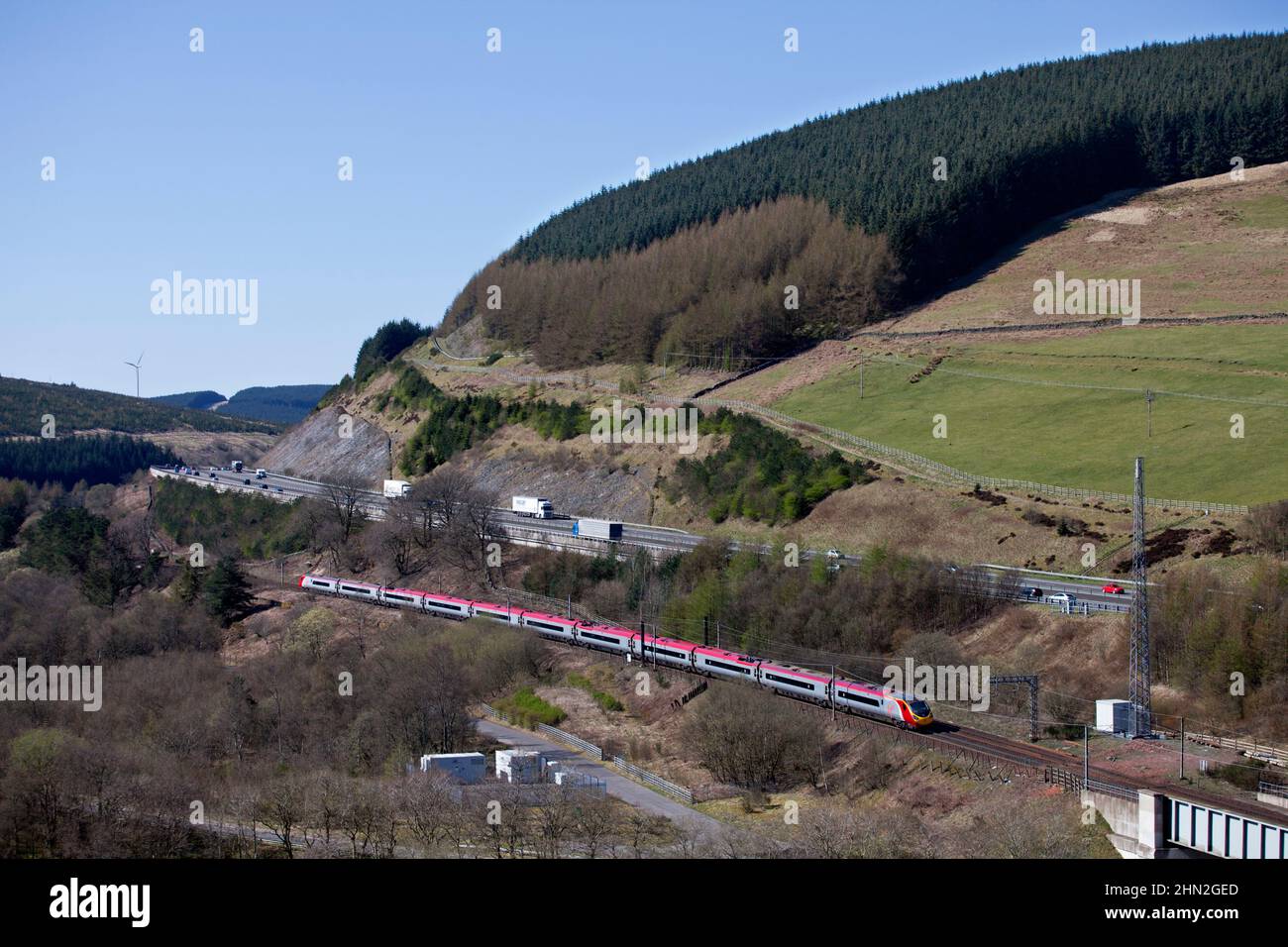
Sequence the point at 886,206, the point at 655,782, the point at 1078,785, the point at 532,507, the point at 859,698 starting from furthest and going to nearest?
the point at 886,206 < the point at 532,507 < the point at 859,698 < the point at 655,782 < the point at 1078,785

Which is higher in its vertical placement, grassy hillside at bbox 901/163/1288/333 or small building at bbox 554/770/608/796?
grassy hillside at bbox 901/163/1288/333

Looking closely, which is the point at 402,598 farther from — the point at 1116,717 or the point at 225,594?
the point at 1116,717

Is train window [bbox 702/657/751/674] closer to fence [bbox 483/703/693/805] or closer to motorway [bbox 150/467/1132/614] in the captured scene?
fence [bbox 483/703/693/805]

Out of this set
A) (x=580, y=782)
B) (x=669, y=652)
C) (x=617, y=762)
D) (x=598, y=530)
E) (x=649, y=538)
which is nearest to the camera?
(x=580, y=782)

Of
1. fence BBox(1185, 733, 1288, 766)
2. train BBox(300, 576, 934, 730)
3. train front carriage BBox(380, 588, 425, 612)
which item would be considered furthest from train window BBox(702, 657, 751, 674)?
train front carriage BBox(380, 588, 425, 612)

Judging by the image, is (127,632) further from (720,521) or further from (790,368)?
(790,368)

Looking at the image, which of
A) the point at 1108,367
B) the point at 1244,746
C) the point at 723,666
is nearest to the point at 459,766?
the point at 723,666
